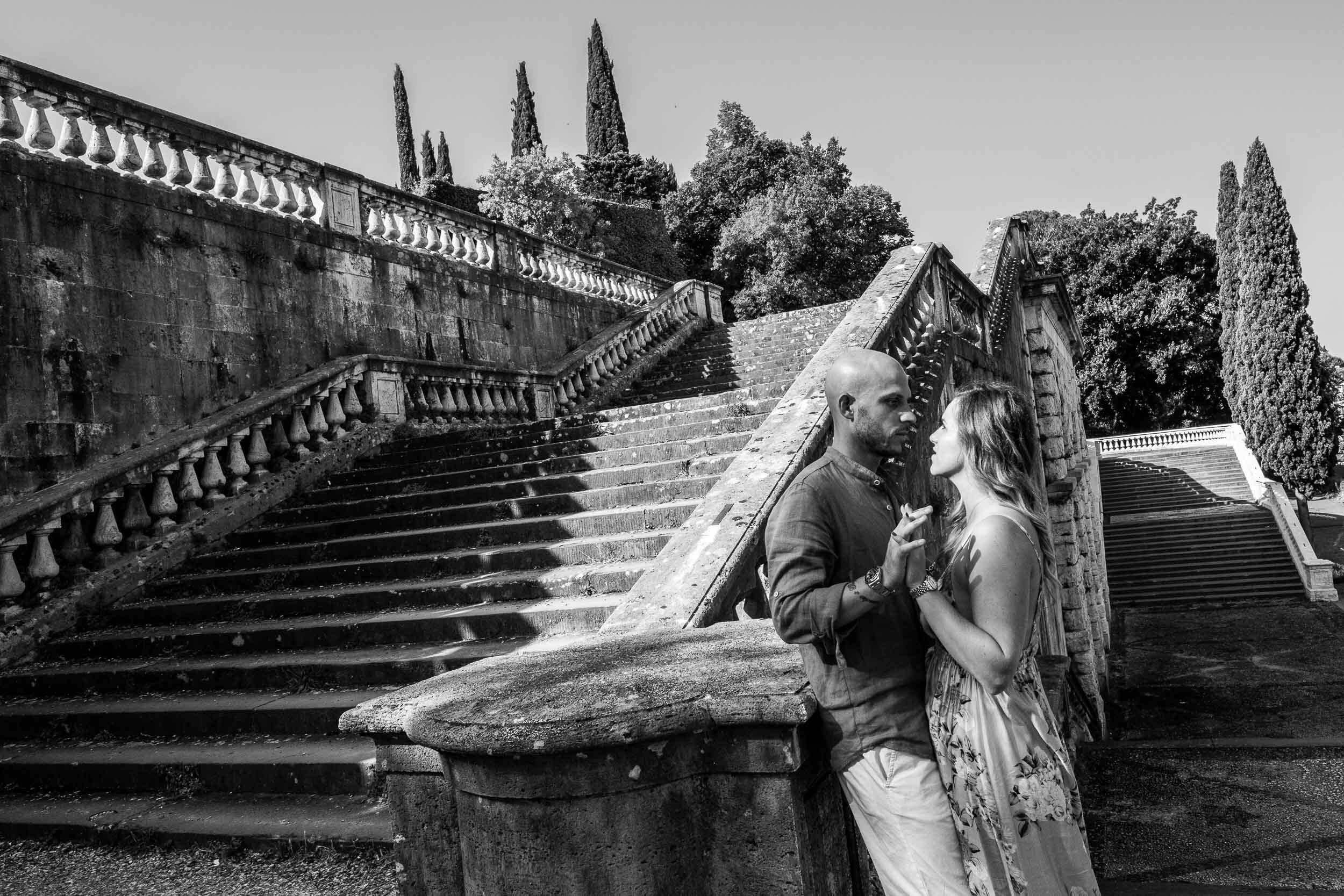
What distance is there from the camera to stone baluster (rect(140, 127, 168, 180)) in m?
8.02

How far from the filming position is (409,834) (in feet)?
7.47

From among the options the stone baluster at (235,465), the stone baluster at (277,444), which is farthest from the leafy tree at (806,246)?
the stone baluster at (235,465)

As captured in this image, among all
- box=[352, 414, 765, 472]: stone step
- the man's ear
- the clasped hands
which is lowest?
the clasped hands

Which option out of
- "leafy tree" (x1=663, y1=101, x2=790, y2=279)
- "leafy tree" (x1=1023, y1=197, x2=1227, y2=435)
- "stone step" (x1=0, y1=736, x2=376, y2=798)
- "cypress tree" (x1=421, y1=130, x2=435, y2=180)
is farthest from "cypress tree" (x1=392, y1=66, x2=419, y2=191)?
"stone step" (x1=0, y1=736, x2=376, y2=798)

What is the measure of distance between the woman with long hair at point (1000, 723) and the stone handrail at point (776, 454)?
6.58ft

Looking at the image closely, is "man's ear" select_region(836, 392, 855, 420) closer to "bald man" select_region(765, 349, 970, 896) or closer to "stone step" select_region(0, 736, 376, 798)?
"bald man" select_region(765, 349, 970, 896)

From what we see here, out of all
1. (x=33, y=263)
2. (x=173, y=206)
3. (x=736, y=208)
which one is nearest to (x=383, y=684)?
(x=33, y=263)

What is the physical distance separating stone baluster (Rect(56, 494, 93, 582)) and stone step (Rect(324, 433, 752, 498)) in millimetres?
2106

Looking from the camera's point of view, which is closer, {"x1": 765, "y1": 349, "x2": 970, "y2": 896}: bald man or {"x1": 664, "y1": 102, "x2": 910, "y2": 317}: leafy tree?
{"x1": 765, "y1": 349, "x2": 970, "y2": 896}: bald man

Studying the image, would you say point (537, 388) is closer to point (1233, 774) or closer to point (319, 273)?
point (319, 273)

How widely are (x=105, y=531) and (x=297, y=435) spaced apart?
2.09 m

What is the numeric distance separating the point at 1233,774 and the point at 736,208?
82.2ft

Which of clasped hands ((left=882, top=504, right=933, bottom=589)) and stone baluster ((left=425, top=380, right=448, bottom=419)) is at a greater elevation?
stone baluster ((left=425, top=380, right=448, bottom=419))

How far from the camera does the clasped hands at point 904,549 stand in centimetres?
166
